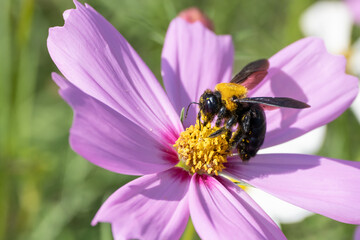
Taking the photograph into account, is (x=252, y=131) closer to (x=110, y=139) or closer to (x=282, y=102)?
(x=282, y=102)

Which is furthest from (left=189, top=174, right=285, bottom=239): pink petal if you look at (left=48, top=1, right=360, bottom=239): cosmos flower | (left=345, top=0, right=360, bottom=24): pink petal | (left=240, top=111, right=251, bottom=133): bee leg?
(left=345, top=0, right=360, bottom=24): pink petal

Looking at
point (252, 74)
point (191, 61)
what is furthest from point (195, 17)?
point (252, 74)

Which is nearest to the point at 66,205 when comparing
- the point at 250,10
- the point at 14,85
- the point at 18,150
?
the point at 18,150

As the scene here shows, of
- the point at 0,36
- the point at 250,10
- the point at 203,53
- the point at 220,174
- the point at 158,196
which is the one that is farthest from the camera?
the point at 250,10

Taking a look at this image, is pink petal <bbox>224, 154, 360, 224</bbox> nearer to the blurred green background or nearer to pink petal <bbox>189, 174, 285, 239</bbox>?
pink petal <bbox>189, 174, 285, 239</bbox>

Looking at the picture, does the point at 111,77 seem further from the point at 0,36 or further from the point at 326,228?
the point at 326,228
